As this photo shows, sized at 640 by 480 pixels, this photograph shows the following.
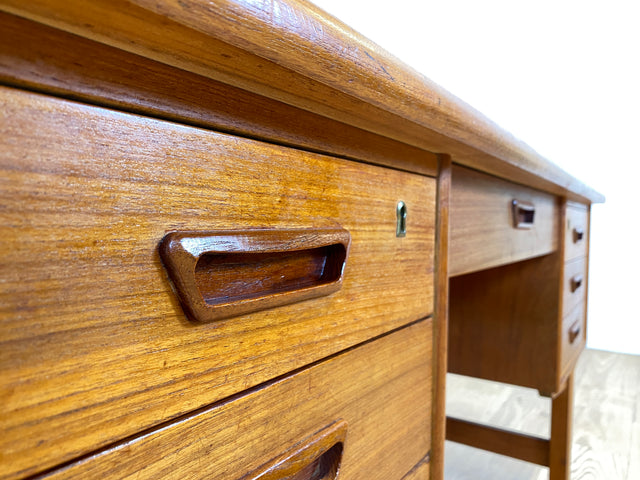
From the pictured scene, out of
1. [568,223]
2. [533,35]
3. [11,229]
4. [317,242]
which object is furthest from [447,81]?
[11,229]

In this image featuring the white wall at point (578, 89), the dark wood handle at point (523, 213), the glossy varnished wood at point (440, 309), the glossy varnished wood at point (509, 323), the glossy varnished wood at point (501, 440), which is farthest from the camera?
the white wall at point (578, 89)

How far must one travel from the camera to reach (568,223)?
1.29 m

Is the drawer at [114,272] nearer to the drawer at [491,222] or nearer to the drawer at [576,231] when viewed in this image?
the drawer at [491,222]

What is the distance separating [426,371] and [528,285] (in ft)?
2.84

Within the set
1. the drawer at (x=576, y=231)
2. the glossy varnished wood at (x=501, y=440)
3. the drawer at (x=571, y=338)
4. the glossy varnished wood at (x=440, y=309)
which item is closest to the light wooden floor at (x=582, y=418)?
the glossy varnished wood at (x=501, y=440)

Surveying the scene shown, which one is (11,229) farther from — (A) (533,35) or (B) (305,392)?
(A) (533,35)

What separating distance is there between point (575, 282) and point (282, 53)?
1428 millimetres

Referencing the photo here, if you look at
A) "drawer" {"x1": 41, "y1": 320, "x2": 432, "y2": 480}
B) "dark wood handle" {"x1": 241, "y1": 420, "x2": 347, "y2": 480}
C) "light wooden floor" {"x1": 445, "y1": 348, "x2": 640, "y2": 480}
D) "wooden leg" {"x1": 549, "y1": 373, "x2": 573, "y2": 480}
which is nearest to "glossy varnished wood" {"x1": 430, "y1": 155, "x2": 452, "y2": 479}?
"drawer" {"x1": 41, "y1": 320, "x2": 432, "y2": 480}

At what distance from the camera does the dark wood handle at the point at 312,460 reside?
31 centimetres

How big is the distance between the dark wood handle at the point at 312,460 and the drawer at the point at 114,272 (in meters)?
0.06

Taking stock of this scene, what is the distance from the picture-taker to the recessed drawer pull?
4.60 feet


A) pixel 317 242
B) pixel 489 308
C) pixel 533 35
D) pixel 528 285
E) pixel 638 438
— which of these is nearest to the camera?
pixel 317 242

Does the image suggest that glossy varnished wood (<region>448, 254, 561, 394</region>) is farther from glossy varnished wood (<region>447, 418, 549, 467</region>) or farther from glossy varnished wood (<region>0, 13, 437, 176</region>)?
glossy varnished wood (<region>0, 13, 437, 176</region>)

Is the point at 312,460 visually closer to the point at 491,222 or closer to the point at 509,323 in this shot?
the point at 491,222
